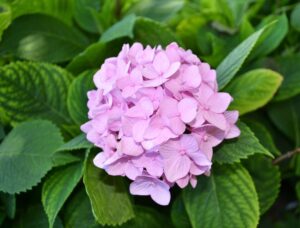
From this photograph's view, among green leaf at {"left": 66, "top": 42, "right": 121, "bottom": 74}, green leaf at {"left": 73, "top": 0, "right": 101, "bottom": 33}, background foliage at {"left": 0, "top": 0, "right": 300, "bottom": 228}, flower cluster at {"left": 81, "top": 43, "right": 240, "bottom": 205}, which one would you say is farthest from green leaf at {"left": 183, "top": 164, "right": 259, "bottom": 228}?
green leaf at {"left": 73, "top": 0, "right": 101, "bottom": 33}

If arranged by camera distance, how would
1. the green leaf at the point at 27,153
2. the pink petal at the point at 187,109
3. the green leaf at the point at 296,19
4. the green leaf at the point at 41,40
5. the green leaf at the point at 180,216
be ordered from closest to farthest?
1. the pink petal at the point at 187,109
2. the green leaf at the point at 27,153
3. the green leaf at the point at 180,216
4. the green leaf at the point at 41,40
5. the green leaf at the point at 296,19

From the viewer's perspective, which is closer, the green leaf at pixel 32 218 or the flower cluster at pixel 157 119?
the flower cluster at pixel 157 119

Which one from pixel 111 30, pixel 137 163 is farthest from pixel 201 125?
pixel 111 30

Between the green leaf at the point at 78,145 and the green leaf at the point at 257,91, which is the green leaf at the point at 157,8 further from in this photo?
the green leaf at the point at 78,145

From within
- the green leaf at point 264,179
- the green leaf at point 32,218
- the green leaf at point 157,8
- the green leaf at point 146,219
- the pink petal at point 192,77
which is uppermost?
the pink petal at point 192,77

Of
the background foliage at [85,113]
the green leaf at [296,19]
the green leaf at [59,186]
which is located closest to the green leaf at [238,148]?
the background foliage at [85,113]

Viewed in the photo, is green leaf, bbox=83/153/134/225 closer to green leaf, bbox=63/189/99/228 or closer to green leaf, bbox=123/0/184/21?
green leaf, bbox=63/189/99/228

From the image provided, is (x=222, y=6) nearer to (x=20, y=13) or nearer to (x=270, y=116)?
(x=270, y=116)
